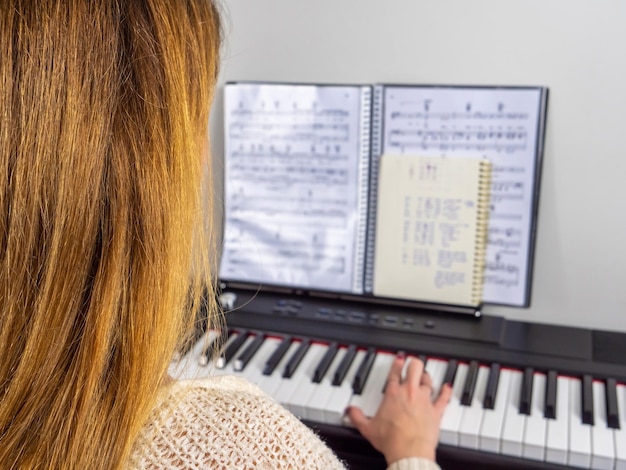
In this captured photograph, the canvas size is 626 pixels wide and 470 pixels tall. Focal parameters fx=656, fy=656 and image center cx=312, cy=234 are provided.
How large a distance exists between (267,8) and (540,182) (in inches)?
26.5

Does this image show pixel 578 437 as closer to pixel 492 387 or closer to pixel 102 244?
pixel 492 387

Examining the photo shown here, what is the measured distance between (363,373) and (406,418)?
0.47 feet

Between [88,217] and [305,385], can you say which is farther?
[305,385]

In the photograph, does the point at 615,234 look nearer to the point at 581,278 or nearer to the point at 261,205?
the point at 581,278

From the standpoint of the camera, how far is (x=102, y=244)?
0.57m

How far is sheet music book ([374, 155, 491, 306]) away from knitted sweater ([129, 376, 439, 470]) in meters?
0.73

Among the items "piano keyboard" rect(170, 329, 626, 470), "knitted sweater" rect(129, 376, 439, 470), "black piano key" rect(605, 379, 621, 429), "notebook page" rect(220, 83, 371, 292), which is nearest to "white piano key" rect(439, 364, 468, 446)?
"piano keyboard" rect(170, 329, 626, 470)

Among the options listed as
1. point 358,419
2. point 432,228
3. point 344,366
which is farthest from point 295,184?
point 358,419

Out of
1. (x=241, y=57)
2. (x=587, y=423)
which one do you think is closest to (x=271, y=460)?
(x=587, y=423)

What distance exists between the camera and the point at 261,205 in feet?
4.70

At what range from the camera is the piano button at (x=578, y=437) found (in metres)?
0.98

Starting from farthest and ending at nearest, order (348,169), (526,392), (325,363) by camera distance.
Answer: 1. (348,169)
2. (325,363)
3. (526,392)

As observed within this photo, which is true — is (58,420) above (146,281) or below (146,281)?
below

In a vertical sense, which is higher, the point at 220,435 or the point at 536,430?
Answer: the point at 220,435
